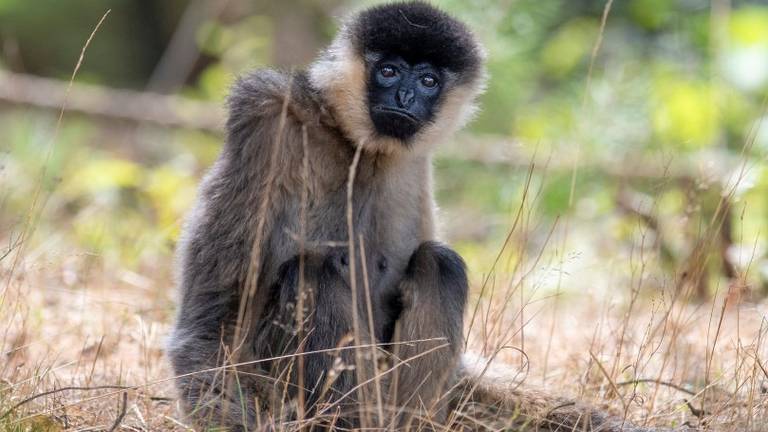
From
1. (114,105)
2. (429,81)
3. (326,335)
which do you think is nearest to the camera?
(326,335)

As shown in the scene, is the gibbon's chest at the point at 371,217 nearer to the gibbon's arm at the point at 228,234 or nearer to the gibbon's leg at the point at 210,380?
the gibbon's arm at the point at 228,234

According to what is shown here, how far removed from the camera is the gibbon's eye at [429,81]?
17.8 ft

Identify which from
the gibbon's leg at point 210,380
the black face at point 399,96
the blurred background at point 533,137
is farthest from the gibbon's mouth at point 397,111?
the blurred background at point 533,137

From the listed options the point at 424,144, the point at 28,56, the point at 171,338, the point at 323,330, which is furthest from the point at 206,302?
the point at 28,56

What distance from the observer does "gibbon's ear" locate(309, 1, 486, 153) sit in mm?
5234

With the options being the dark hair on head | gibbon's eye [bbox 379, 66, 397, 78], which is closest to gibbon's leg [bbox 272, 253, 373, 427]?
gibbon's eye [bbox 379, 66, 397, 78]

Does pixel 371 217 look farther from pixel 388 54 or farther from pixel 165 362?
pixel 165 362

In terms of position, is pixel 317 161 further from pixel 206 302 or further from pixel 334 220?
pixel 206 302

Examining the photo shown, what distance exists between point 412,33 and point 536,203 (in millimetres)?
3941

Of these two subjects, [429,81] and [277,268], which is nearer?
[277,268]

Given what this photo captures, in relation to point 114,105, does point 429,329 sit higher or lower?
lower

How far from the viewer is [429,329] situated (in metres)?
4.91

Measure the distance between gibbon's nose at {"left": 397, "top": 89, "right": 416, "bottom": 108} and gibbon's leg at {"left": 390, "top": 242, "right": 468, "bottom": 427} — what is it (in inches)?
31.4

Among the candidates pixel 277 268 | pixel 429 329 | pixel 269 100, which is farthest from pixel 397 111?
pixel 429 329
